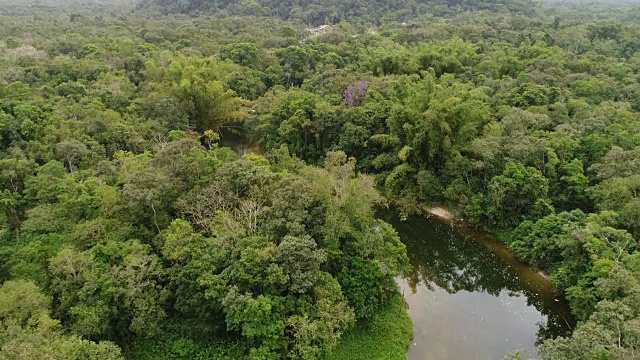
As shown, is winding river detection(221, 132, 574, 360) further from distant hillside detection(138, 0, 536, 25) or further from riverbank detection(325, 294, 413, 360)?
distant hillside detection(138, 0, 536, 25)

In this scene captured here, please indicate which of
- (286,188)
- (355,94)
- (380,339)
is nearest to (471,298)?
(380,339)

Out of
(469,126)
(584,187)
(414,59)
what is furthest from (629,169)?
(414,59)

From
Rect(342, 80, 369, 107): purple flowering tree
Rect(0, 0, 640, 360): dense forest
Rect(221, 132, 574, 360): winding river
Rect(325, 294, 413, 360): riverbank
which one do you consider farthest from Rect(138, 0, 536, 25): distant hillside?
Rect(325, 294, 413, 360): riverbank

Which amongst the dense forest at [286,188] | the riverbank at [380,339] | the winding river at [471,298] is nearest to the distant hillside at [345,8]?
the dense forest at [286,188]

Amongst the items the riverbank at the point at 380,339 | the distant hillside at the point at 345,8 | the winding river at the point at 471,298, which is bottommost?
the winding river at the point at 471,298

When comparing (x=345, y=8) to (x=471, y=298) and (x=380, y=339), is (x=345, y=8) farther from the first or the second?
(x=380, y=339)

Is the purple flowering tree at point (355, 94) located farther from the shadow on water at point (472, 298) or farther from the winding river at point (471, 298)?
the shadow on water at point (472, 298)

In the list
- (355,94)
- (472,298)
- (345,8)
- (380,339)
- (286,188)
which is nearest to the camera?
(380,339)
